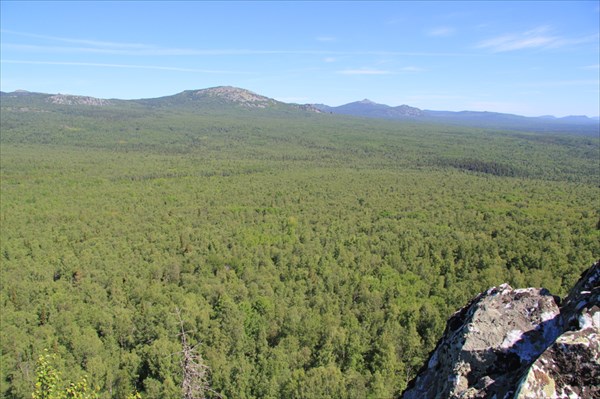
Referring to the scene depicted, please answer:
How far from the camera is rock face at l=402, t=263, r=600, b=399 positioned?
486 cm

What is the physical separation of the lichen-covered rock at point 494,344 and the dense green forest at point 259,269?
19.1ft

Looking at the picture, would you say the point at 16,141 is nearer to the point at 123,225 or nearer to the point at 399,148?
the point at 123,225

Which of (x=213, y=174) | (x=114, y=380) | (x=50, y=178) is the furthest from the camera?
(x=213, y=174)

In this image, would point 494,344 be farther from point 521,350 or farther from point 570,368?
point 570,368

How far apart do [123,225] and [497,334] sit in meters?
69.1

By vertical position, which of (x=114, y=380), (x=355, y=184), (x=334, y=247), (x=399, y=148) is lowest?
(x=114, y=380)

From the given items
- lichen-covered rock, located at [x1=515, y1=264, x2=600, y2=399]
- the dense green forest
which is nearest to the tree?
the dense green forest

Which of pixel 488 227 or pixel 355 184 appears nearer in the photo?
pixel 488 227

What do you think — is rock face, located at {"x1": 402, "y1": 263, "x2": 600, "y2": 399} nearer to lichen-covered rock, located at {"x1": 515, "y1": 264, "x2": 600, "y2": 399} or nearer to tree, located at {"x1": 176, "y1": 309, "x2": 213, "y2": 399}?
lichen-covered rock, located at {"x1": 515, "y1": 264, "x2": 600, "y2": 399}

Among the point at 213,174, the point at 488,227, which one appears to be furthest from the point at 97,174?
the point at 488,227

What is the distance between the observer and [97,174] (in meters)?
110

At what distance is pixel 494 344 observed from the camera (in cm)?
661

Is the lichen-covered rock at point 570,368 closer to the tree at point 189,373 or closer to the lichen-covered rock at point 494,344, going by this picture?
the lichen-covered rock at point 494,344

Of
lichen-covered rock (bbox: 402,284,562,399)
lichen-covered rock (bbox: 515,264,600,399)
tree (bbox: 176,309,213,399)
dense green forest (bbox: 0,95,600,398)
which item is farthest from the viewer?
dense green forest (bbox: 0,95,600,398)
